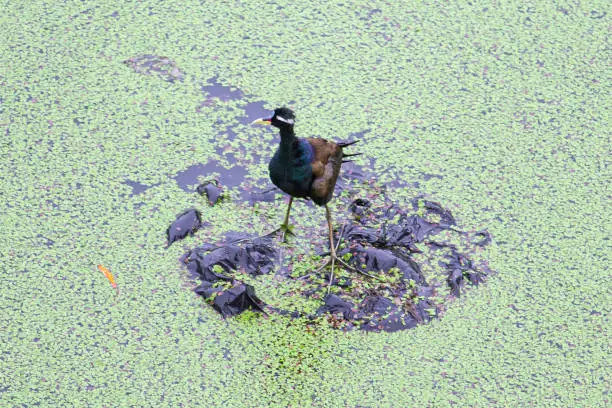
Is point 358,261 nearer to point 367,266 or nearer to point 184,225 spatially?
point 367,266

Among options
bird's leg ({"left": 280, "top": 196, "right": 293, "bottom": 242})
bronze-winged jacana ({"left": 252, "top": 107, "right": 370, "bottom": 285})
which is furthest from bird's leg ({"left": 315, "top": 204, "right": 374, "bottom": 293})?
bird's leg ({"left": 280, "top": 196, "right": 293, "bottom": 242})

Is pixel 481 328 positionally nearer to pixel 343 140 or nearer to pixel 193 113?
pixel 343 140

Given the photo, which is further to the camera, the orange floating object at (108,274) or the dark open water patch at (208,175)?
the dark open water patch at (208,175)

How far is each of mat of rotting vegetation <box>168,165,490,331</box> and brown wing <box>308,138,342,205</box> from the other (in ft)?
0.87

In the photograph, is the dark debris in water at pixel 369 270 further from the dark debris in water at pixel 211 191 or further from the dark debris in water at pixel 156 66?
the dark debris in water at pixel 156 66

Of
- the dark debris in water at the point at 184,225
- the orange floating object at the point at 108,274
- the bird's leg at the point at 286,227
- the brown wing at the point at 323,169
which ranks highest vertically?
the brown wing at the point at 323,169

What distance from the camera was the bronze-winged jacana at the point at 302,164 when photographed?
3203 mm

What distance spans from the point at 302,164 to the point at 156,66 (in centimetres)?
129

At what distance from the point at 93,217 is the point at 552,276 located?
178cm

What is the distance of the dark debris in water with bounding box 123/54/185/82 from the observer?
415 cm

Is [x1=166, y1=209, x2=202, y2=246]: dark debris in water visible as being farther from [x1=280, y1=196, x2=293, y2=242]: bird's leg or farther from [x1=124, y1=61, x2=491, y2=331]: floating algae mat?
[x1=280, y1=196, x2=293, y2=242]: bird's leg

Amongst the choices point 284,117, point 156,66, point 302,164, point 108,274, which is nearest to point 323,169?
point 302,164

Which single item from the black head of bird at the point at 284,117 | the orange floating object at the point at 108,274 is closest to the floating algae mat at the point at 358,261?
the orange floating object at the point at 108,274

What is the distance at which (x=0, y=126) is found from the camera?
154 inches
